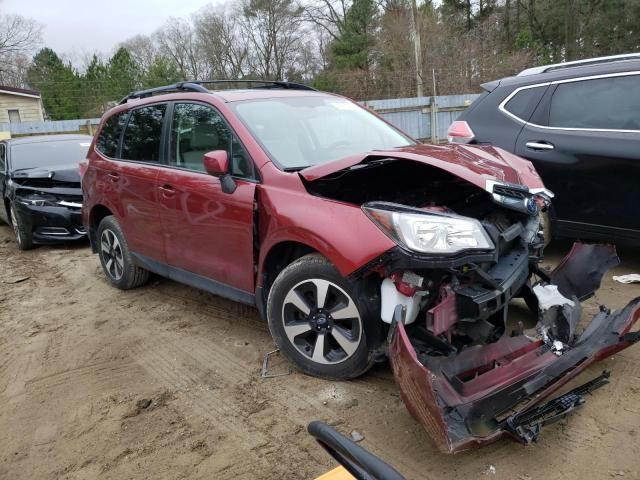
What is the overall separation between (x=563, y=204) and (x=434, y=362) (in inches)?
105

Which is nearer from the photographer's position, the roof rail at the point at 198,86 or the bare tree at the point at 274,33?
the roof rail at the point at 198,86

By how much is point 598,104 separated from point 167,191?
3668mm

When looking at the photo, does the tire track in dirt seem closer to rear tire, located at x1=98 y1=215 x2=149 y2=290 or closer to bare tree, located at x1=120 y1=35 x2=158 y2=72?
rear tire, located at x1=98 y1=215 x2=149 y2=290

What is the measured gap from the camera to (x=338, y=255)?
Result: 9.37 ft

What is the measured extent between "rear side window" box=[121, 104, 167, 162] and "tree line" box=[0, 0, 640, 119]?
58.7 feet

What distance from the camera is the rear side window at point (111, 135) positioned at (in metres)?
5.04

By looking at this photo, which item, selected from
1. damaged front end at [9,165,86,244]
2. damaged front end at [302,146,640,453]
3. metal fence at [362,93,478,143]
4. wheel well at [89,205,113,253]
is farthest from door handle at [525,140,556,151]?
metal fence at [362,93,478,143]

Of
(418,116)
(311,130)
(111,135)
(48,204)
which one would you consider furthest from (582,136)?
(418,116)

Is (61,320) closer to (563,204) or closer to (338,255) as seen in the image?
(338,255)

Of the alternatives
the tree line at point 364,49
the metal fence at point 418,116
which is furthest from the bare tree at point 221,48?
the metal fence at point 418,116

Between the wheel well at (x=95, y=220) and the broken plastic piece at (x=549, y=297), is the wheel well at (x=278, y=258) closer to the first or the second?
the broken plastic piece at (x=549, y=297)

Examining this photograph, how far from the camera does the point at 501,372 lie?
2.67 m

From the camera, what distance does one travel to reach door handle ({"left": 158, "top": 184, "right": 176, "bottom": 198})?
4078 mm

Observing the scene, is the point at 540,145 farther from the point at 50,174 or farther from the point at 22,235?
the point at 22,235
